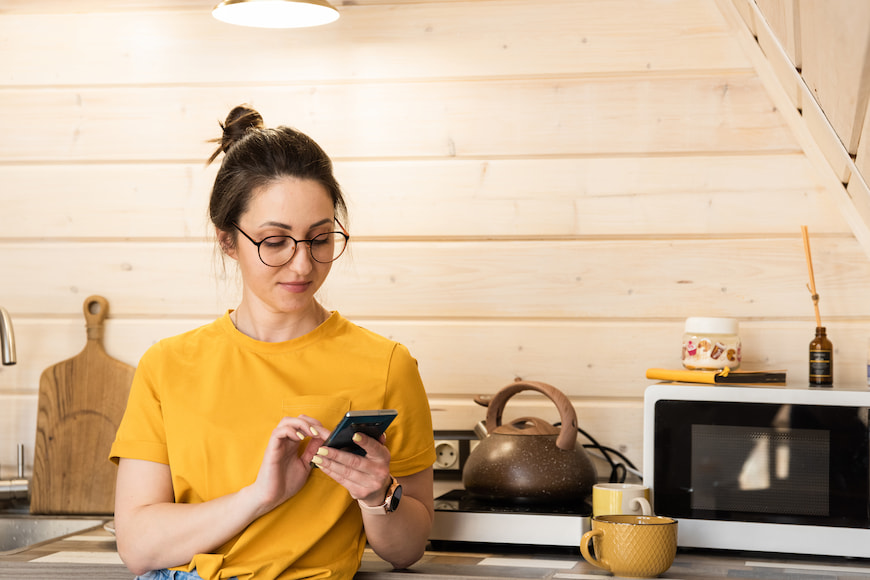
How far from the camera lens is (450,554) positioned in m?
1.59

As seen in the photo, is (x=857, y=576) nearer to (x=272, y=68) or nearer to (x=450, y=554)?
(x=450, y=554)

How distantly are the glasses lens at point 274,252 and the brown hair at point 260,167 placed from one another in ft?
0.22

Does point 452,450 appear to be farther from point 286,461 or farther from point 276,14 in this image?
point 276,14

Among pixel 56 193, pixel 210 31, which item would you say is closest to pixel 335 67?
pixel 210 31

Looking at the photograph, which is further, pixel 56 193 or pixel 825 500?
pixel 56 193

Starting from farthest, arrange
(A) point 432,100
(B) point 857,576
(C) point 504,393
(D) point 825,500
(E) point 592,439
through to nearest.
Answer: (A) point 432,100 → (E) point 592,439 → (C) point 504,393 → (D) point 825,500 → (B) point 857,576

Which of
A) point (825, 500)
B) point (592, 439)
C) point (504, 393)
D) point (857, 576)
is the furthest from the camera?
point (592, 439)

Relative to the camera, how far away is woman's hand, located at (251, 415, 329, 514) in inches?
47.7

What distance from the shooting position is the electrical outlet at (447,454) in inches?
76.9

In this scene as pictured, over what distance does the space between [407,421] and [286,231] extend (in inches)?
13.1

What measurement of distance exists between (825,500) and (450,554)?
0.61 metres

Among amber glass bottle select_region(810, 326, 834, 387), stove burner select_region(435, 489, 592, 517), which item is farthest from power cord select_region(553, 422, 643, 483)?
amber glass bottle select_region(810, 326, 834, 387)

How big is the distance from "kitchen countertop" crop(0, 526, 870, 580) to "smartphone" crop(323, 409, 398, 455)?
0.30 metres

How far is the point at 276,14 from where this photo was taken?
1.87 m
